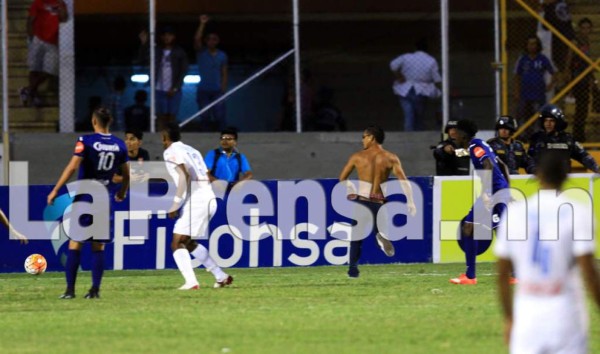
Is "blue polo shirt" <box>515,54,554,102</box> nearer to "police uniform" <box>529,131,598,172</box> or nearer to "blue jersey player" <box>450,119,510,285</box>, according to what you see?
"police uniform" <box>529,131,598,172</box>

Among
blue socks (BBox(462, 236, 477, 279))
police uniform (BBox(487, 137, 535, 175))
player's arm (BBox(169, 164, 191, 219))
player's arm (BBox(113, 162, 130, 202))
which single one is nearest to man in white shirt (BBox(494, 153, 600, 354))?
player's arm (BBox(113, 162, 130, 202))

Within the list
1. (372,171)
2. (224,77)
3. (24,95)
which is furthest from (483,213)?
(24,95)

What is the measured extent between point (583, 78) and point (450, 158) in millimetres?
3544

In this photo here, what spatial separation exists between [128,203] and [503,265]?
41.7 feet

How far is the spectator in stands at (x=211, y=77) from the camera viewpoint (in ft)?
75.6

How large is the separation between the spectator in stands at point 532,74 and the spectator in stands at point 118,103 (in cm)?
654

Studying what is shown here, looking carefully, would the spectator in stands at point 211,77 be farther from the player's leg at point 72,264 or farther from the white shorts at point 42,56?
the player's leg at point 72,264

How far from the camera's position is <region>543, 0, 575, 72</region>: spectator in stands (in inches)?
920

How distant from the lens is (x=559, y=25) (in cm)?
2338

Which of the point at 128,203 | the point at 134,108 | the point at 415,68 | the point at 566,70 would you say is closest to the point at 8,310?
the point at 128,203

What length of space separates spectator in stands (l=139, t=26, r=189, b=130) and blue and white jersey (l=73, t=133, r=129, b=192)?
8.08 metres

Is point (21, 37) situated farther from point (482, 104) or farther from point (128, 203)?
point (482, 104)

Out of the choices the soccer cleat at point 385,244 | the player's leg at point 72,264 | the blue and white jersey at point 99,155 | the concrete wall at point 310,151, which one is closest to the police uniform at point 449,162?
the concrete wall at point 310,151

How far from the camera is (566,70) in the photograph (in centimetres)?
2331
